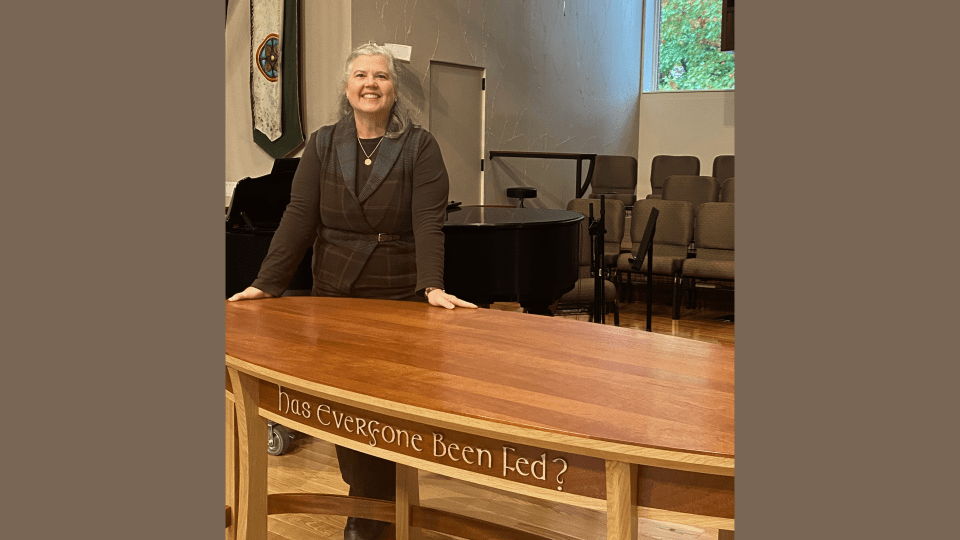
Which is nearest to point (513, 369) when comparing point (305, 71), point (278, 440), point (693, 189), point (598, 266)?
point (278, 440)

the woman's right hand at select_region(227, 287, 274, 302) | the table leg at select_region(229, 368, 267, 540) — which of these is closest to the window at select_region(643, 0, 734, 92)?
the woman's right hand at select_region(227, 287, 274, 302)

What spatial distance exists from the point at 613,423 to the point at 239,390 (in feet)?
3.09

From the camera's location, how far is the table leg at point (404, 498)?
94.7 inches

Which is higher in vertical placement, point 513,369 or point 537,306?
→ point 513,369

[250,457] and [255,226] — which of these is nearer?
[250,457]

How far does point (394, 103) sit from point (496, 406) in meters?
1.58

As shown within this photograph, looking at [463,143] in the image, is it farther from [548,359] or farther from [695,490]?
[695,490]

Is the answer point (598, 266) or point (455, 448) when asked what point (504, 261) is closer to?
point (598, 266)

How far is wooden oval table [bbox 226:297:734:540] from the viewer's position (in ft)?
4.09

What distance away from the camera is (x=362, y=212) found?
8.80ft

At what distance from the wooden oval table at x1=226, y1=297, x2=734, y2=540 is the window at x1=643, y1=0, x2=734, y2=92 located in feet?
35.1

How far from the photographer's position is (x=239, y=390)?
1.86 m

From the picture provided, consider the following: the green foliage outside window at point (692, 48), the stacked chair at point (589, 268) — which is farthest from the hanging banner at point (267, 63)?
the green foliage outside window at point (692, 48)

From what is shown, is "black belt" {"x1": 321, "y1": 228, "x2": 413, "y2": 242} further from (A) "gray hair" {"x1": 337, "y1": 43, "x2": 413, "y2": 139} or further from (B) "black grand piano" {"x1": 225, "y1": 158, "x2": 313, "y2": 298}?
(B) "black grand piano" {"x1": 225, "y1": 158, "x2": 313, "y2": 298}
